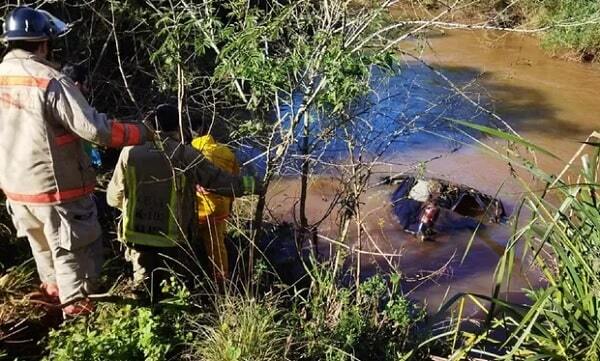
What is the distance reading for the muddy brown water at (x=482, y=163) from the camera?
19.2 feet

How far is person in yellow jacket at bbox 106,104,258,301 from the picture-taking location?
340 centimetres

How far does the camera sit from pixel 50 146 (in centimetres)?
307

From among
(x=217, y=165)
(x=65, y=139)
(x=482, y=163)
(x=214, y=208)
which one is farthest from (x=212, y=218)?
(x=482, y=163)

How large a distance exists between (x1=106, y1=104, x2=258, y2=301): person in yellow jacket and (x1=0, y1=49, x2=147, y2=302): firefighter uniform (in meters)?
0.19

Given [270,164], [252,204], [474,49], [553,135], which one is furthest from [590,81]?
[270,164]

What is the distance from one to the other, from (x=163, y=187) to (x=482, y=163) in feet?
20.7

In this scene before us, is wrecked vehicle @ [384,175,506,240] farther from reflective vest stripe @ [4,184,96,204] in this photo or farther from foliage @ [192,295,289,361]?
reflective vest stripe @ [4,184,96,204]

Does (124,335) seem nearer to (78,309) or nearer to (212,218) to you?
(78,309)

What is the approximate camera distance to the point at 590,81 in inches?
533

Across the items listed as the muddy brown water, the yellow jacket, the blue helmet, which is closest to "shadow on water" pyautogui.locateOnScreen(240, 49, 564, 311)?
the muddy brown water

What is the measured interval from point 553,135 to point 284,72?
8.31 metres

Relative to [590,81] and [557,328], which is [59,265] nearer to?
[557,328]

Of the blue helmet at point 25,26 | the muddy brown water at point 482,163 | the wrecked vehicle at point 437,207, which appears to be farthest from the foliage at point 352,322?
the wrecked vehicle at point 437,207

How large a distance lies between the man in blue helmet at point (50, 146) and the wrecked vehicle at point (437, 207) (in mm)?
4297
